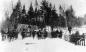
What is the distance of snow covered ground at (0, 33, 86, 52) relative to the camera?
0.99m

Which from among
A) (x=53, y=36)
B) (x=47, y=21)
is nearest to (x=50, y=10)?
(x=47, y=21)

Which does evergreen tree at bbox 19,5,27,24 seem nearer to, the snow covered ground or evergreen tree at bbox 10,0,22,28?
evergreen tree at bbox 10,0,22,28

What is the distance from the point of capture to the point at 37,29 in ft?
3.36

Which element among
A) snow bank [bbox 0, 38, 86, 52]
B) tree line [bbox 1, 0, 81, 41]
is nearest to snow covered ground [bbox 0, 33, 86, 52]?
snow bank [bbox 0, 38, 86, 52]

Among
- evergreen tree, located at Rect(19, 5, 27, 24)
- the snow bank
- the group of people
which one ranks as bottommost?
the snow bank

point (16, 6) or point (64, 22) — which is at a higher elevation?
point (16, 6)

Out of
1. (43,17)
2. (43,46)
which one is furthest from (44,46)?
(43,17)

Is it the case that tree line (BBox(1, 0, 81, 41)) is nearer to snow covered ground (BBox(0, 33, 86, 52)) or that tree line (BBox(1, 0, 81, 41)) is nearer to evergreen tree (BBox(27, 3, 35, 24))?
evergreen tree (BBox(27, 3, 35, 24))

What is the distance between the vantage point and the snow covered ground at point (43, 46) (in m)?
0.99

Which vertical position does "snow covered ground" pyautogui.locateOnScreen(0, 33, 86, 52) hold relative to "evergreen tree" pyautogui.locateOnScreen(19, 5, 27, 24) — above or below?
below

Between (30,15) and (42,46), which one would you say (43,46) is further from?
(30,15)

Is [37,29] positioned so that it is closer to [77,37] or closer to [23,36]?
[23,36]

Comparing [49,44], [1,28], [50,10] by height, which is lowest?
[49,44]

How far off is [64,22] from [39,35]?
194 millimetres
